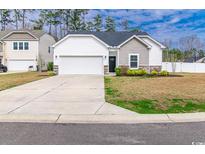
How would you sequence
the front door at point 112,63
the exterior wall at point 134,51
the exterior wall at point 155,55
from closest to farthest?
1. the exterior wall at point 134,51
2. the front door at point 112,63
3. the exterior wall at point 155,55

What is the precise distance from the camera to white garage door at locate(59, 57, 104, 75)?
29547 mm

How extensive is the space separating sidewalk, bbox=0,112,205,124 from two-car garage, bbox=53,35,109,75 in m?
21.2

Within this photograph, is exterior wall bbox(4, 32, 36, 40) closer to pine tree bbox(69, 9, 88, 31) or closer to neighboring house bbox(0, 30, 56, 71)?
neighboring house bbox(0, 30, 56, 71)

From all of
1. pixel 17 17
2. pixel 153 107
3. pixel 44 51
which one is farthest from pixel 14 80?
pixel 17 17

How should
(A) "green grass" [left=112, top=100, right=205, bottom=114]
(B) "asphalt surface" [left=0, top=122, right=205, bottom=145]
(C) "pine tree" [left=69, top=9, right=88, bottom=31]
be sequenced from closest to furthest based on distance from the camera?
(B) "asphalt surface" [left=0, top=122, right=205, bottom=145] < (A) "green grass" [left=112, top=100, right=205, bottom=114] < (C) "pine tree" [left=69, top=9, right=88, bottom=31]

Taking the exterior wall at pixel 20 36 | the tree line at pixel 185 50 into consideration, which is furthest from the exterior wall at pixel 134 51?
the exterior wall at pixel 20 36

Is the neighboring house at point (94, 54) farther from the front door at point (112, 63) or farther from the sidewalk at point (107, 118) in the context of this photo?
the sidewalk at point (107, 118)

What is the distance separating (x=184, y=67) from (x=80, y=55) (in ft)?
58.7

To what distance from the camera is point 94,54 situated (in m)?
29.2

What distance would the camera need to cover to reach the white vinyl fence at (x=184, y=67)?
39406mm

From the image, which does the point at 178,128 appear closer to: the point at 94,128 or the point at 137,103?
the point at 94,128

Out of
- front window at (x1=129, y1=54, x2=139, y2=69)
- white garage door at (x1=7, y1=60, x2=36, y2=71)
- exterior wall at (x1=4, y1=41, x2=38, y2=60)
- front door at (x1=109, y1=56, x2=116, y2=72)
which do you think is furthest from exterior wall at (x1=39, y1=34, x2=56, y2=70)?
front window at (x1=129, y1=54, x2=139, y2=69)

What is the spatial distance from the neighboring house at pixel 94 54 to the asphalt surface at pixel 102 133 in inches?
873
